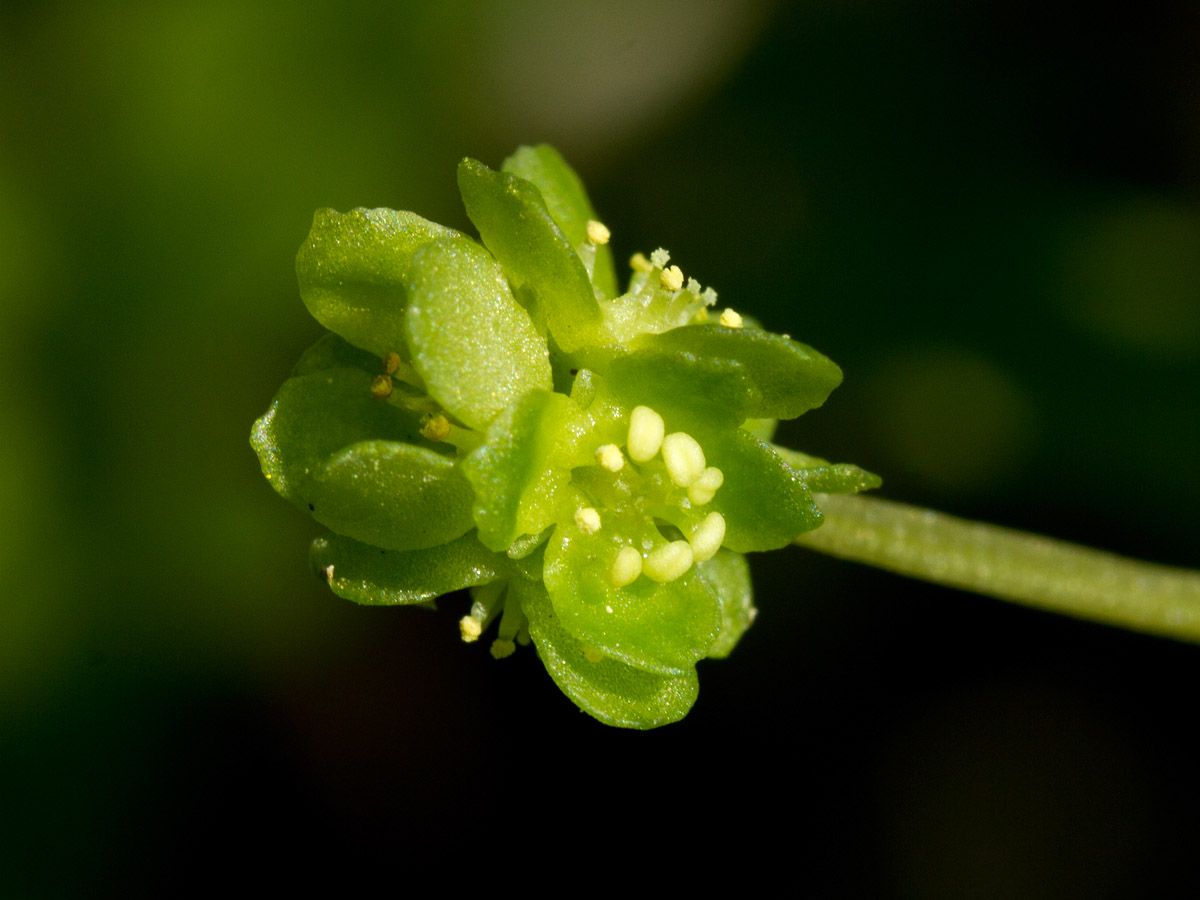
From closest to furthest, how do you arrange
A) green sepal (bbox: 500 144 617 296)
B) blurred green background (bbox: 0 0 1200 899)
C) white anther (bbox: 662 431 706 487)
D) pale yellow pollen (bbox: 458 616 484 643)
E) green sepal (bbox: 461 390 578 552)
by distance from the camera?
1. green sepal (bbox: 461 390 578 552)
2. white anther (bbox: 662 431 706 487)
3. pale yellow pollen (bbox: 458 616 484 643)
4. green sepal (bbox: 500 144 617 296)
5. blurred green background (bbox: 0 0 1200 899)

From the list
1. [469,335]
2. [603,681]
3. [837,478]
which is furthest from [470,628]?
[837,478]

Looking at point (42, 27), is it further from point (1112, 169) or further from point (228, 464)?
point (1112, 169)

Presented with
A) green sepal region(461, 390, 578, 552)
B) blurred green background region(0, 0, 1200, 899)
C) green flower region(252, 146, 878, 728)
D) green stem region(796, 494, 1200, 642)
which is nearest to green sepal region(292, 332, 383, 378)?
green flower region(252, 146, 878, 728)

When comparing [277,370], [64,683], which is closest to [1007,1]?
[277,370]

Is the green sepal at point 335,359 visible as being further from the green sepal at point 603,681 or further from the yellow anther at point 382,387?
the green sepal at point 603,681

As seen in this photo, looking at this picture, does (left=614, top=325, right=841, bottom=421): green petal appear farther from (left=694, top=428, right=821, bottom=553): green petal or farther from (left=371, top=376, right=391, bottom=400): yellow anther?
(left=371, top=376, right=391, bottom=400): yellow anther

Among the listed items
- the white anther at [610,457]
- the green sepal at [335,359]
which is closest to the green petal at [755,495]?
the white anther at [610,457]

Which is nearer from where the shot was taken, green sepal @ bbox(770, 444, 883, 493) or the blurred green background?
green sepal @ bbox(770, 444, 883, 493)
